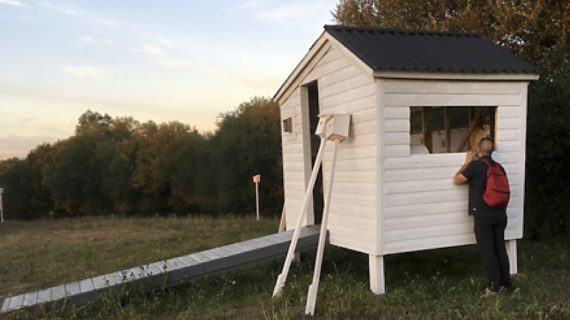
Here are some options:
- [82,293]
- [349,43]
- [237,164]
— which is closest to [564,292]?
[349,43]

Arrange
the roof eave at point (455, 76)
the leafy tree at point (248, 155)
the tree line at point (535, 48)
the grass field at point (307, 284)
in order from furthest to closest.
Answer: the leafy tree at point (248, 155), the tree line at point (535, 48), the roof eave at point (455, 76), the grass field at point (307, 284)

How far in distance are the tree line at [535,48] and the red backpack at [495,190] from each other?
4.51 metres

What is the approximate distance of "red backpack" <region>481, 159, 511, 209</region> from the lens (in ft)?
18.5

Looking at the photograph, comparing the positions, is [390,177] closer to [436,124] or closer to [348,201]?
[348,201]

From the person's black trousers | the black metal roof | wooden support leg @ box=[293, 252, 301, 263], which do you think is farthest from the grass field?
the black metal roof

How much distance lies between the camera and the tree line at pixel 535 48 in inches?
372

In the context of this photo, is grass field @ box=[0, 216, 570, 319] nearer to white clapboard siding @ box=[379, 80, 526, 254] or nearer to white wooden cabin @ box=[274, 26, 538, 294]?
white wooden cabin @ box=[274, 26, 538, 294]

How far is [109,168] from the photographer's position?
35906mm

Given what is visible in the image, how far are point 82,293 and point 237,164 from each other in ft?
75.7

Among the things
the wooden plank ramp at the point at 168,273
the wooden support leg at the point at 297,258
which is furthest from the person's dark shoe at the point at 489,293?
the wooden support leg at the point at 297,258

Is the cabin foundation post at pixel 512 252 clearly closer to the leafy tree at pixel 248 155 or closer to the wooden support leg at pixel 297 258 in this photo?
the wooden support leg at pixel 297 258

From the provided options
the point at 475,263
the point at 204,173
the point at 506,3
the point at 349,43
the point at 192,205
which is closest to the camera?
the point at 349,43

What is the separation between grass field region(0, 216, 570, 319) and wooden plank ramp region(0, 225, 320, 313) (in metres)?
0.15

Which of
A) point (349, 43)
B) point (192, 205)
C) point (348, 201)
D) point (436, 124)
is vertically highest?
point (349, 43)
